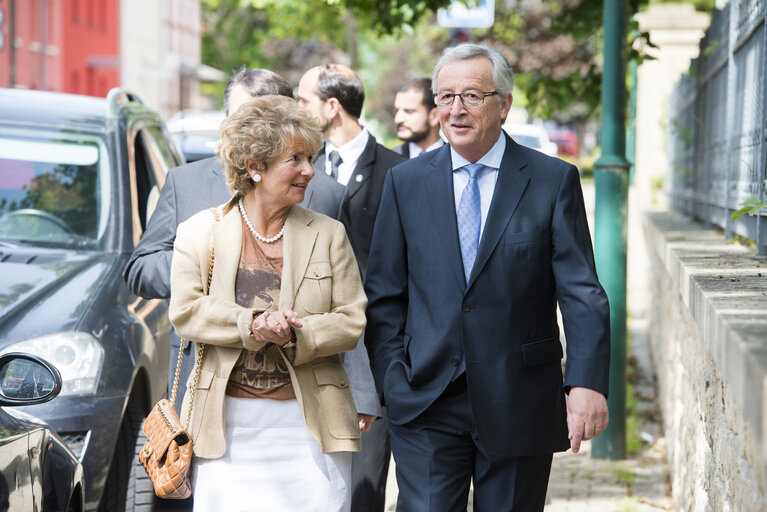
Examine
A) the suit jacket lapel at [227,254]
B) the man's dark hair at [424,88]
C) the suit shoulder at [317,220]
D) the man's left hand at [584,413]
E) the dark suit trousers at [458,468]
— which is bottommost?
the dark suit trousers at [458,468]

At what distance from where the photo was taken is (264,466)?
12.3 feet

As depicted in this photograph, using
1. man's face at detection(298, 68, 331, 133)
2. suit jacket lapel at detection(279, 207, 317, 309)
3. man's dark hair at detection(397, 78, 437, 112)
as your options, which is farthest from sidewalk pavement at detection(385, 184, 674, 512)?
suit jacket lapel at detection(279, 207, 317, 309)

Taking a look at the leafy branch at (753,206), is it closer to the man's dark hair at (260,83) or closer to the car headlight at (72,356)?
the man's dark hair at (260,83)

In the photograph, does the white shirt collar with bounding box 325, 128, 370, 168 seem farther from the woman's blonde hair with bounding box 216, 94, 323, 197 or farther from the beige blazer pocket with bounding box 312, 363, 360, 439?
the beige blazer pocket with bounding box 312, 363, 360, 439

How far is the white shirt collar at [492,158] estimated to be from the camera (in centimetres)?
388

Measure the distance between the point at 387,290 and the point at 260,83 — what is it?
1.20 metres

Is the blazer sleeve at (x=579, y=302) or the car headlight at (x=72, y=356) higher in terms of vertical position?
the blazer sleeve at (x=579, y=302)

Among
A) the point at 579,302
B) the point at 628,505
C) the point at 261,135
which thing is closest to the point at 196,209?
the point at 261,135

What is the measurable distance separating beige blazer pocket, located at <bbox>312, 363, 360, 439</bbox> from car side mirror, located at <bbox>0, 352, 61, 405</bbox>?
2.61 feet

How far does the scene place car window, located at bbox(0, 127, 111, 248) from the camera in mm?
5793

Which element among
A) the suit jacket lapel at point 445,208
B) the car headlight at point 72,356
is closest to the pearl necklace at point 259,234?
the suit jacket lapel at point 445,208

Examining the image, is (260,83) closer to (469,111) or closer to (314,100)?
(314,100)

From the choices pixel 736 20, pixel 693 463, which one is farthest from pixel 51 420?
pixel 736 20

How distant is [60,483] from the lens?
3.67 metres
